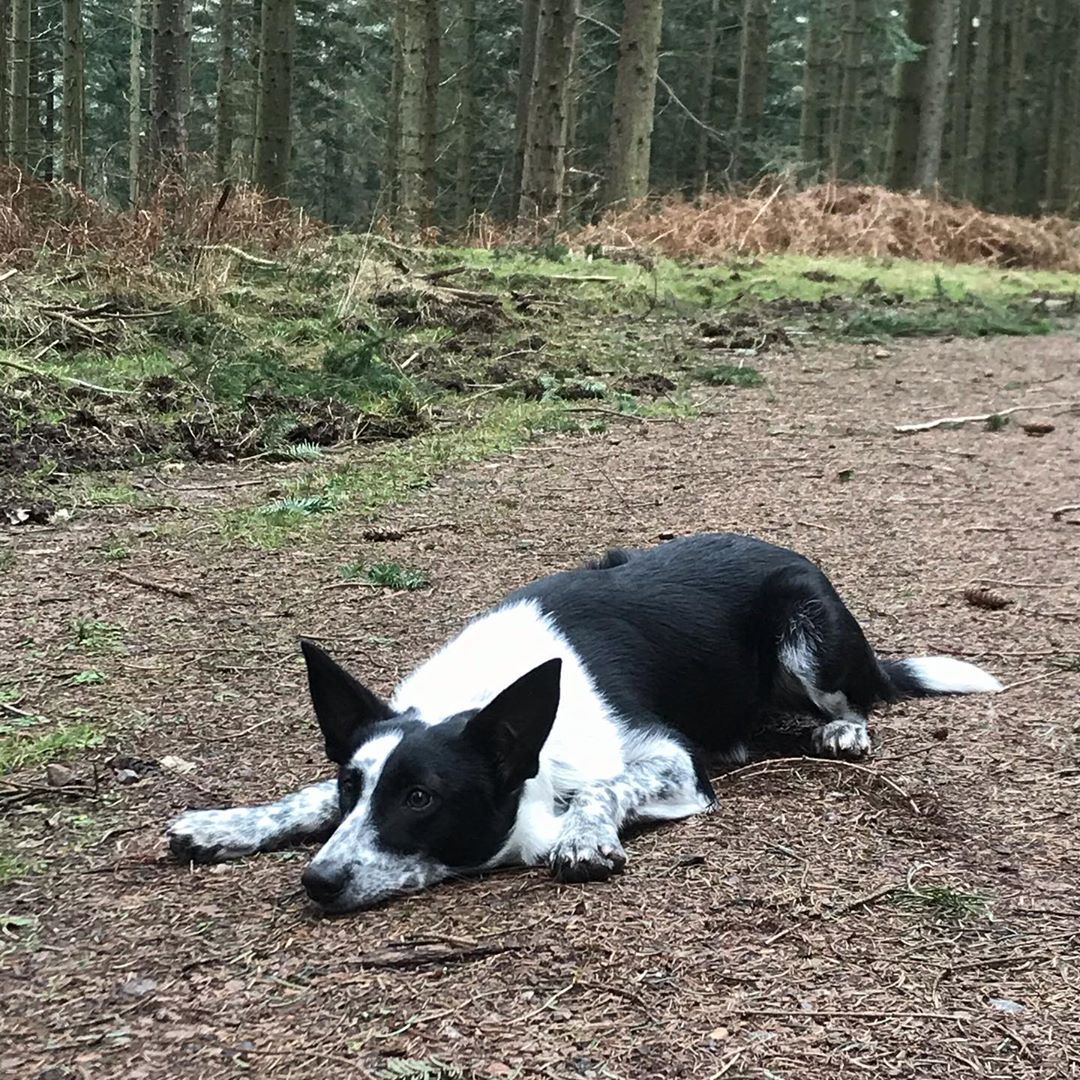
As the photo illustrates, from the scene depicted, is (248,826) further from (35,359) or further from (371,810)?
(35,359)

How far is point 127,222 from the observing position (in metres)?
10.5

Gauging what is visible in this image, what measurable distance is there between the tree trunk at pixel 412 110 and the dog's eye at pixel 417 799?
49.2ft

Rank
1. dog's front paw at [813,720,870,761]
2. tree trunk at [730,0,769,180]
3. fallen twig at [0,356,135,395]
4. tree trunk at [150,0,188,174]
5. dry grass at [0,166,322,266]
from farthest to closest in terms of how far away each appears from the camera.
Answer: tree trunk at [730,0,769,180] < tree trunk at [150,0,188,174] < dry grass at [0,166,322,266] < fallen twig at [0,356,135,395] < dog's front paw at [813,720,870,761]

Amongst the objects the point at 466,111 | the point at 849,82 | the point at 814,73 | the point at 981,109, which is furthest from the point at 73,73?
the point at 981,109

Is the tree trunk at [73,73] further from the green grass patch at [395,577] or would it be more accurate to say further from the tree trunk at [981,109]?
the tree trunk at [981,109]

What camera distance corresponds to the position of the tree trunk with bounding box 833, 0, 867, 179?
22.9 meters

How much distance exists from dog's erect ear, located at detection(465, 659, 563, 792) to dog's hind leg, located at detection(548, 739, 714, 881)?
217mm

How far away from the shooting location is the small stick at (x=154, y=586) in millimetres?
5215

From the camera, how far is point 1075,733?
398 cm

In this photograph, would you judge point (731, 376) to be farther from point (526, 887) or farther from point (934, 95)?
point (934, 95)

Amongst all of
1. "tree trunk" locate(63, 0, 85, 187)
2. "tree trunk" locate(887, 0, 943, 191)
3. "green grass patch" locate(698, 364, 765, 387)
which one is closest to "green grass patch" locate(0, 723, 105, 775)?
"green grass patch" locate(698, 364, 765, 387)

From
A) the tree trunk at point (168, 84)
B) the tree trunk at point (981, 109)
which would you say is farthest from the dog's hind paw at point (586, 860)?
the tree trunk at point (981, 109)

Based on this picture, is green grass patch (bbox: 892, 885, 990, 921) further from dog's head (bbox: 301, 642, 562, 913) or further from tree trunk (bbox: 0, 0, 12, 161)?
tree trunk (bbox: 0, 0, 12, 161)

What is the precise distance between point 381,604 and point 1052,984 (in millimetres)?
3255
